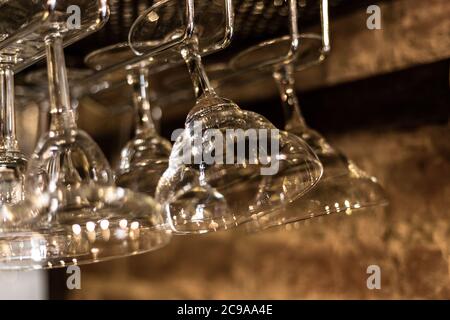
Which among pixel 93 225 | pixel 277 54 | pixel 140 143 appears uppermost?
pixel 277 54

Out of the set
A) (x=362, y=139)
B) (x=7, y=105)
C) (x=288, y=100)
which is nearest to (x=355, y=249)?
(x=362, y=139)

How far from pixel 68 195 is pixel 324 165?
381 mm

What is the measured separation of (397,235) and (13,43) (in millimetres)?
721

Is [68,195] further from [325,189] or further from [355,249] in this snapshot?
[355,249]

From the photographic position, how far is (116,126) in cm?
176

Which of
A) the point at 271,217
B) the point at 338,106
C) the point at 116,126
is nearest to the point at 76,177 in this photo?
the point at 271,217

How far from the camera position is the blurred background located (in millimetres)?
1186

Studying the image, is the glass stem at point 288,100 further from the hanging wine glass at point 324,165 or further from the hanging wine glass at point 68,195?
the hanging wine glass at point 68,195

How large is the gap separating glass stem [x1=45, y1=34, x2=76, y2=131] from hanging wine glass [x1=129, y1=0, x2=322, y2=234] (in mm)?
86

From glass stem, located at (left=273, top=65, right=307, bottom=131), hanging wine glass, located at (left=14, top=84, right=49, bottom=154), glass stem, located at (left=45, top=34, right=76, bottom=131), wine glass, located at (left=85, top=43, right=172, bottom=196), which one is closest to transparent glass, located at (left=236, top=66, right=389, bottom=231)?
glass stem, located at (left=273, top=65, right=307, bottom=131)

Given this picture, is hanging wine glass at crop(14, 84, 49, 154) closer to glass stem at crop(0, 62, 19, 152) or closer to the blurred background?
the blurred background

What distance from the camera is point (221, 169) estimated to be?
2.21 feet

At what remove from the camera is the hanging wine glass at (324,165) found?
88 centimetres

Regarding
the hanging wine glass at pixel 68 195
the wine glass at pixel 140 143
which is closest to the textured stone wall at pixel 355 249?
the wine glass at pixel 140 143
